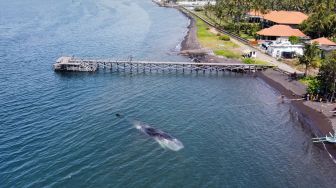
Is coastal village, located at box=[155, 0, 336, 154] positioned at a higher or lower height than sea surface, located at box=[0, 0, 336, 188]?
higher

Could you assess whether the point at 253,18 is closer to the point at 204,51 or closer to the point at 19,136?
the point at 204,51

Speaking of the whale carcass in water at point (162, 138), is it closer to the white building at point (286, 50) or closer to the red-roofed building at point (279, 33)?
the white building at point (286, 50)

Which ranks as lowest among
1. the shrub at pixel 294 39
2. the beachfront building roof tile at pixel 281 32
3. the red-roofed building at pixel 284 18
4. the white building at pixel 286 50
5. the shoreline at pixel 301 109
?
the shoreline at pixel 301 109

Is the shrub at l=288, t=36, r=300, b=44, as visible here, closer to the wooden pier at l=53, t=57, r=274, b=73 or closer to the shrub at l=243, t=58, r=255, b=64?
the shrub at l=243, t=58, r=255, b=64

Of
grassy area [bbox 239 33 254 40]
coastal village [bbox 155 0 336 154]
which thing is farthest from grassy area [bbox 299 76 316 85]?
grassy area [bbox 239 33 254 40]

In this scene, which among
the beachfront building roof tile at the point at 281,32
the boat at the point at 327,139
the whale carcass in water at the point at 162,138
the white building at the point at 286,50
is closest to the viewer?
the whale carcass in water at the point at 162,138

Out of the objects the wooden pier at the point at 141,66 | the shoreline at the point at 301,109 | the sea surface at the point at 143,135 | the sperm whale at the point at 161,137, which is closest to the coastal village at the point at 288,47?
the shoreline at the point at 301,109
